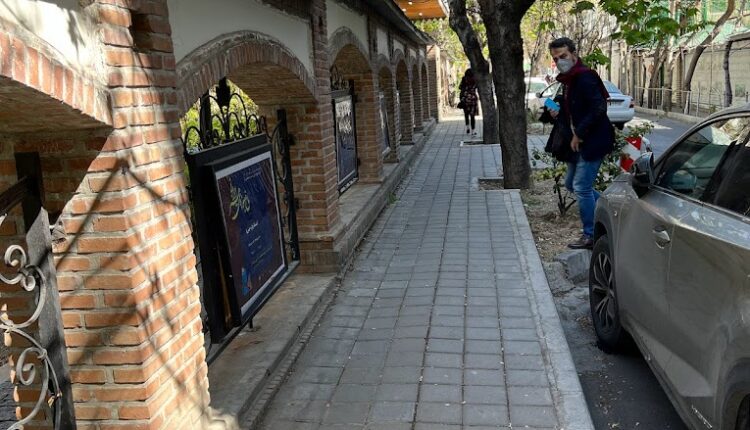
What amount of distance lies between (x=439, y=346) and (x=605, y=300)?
49.0 inches

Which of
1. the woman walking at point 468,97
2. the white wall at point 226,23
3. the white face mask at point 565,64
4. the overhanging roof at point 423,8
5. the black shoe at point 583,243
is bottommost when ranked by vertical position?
the black shoe at point 583,243

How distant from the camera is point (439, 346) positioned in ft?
15.4

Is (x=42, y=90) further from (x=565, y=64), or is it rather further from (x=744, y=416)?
(x=565, y=64)

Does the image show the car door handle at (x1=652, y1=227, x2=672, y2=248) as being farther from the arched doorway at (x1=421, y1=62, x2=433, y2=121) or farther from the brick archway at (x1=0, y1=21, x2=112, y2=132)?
the arched doorway at (x1=421, y1=62, x2=433, y2=121)

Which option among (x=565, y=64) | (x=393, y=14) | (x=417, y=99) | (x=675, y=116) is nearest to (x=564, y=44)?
(x=565, y=64)

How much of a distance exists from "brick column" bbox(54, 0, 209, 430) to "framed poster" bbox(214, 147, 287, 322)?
933 mm

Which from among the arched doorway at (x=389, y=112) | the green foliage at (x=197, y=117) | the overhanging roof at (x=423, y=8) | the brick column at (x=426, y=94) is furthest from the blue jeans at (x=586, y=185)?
the brick column at (x=426, y=94)

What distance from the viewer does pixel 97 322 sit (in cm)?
280

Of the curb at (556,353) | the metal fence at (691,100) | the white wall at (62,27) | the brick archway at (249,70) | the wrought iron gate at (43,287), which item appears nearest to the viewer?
the white wall at (62,27)

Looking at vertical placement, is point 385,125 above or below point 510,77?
below

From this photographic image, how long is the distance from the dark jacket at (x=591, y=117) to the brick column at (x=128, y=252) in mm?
4770

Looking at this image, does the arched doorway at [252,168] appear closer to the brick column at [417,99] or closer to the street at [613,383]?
the street at [613,383]

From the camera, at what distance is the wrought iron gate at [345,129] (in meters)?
8.09

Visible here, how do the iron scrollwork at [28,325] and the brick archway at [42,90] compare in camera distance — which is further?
the iron scrollwork at [28,325]
